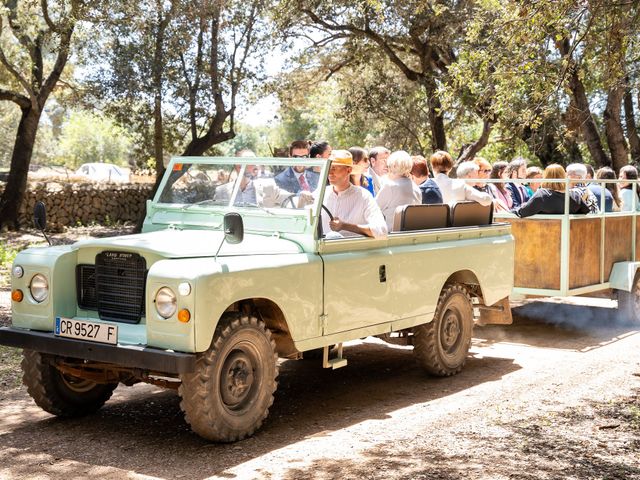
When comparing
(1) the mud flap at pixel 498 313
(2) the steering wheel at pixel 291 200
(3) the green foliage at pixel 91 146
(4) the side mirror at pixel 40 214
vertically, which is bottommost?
(1) the mud flap at pixel 498 313

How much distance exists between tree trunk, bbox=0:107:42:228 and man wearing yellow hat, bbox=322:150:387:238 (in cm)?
1636

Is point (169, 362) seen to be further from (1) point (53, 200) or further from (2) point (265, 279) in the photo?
(1) point (53, 200)

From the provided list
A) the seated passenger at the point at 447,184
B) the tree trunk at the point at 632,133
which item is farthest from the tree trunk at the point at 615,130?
the seated passenger at the point at 447,184

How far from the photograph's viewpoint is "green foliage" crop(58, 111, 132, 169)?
7600 cm

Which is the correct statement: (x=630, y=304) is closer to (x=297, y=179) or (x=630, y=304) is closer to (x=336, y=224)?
(x=336, y=224)

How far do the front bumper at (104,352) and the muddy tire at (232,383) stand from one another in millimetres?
216

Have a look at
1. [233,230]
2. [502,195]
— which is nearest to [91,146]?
[502,195]

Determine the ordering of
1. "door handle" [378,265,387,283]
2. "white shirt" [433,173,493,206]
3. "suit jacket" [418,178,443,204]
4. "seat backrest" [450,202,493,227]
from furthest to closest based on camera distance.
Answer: "white shirt" [433,173,493,206] < "suit jacket" [418,178,443,204] < "seat backrest" [450,202,493,227] < "door handle" [378,265,387,283]

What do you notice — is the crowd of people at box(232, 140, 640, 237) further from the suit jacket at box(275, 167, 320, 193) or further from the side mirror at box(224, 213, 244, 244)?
the side mirror at box(224, 213, 244, 244)

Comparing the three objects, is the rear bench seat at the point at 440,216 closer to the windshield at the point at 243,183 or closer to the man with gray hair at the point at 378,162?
the windshield at the point at 243,183

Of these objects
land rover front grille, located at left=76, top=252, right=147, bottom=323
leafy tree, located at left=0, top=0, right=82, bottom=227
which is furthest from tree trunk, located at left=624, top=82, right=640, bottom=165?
land rover front grille, located at left=76, top=252, right=147, bottom=323

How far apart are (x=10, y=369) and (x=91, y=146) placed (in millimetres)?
70933

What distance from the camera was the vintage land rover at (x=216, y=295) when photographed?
5500 millimetres

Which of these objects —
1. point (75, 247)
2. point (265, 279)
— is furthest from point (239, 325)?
point (75, 247)
